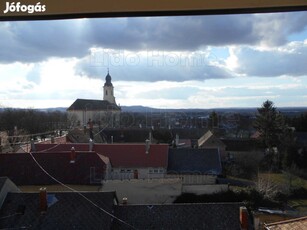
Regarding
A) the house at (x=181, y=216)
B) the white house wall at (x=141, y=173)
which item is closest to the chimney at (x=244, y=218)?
the house at (x=181, y=216)

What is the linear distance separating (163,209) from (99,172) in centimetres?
219

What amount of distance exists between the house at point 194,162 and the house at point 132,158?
0.95ft

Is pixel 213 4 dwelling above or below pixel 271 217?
above

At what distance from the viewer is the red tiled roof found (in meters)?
7.02

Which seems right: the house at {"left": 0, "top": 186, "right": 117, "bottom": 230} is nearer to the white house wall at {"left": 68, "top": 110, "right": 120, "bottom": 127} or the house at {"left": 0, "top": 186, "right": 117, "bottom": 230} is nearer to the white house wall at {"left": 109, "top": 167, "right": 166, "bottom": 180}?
the white house wall at {"left": 68, "top": 110, "right": 120, "bottom": 127}

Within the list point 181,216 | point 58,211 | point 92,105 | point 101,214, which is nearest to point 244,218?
point 181,216

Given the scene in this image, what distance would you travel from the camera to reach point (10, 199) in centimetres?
407

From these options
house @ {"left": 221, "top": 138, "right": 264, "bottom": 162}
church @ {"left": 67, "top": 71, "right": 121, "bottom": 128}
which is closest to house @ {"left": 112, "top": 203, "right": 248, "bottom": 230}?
church @ {"left": 67, "top": 71, "right": 121, "bottom": 128}

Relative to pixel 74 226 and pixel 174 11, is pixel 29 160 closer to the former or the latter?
pixel 74 226

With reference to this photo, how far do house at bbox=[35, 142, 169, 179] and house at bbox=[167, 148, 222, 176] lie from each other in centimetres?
29

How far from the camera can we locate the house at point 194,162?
733 cm

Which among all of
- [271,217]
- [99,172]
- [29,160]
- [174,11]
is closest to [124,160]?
[99,172]

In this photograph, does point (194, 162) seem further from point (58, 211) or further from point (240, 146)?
point (58, 211)

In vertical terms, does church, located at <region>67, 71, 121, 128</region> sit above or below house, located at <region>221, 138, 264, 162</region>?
above
